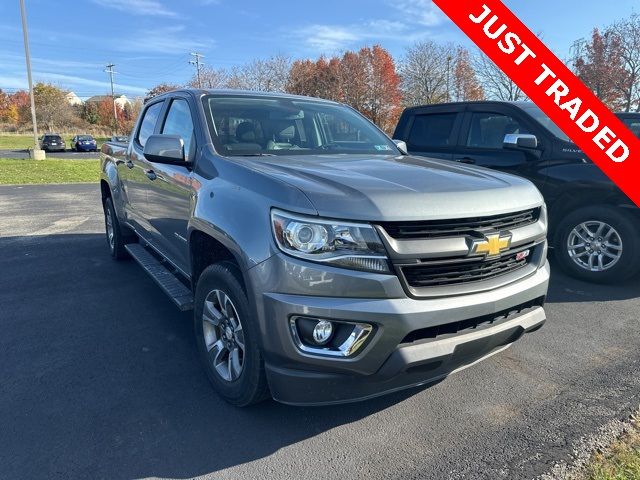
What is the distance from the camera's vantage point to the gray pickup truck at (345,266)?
217 cm

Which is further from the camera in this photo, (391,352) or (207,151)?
(207,151)

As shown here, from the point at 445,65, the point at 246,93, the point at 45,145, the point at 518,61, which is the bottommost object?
the point at 45,145

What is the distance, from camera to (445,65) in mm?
43812

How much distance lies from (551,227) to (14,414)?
531 cm

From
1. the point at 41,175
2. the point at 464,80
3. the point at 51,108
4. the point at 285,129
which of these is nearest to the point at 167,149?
the point at 285,129

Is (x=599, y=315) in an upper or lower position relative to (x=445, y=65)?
lower

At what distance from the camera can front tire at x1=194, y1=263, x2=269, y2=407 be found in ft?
8.05

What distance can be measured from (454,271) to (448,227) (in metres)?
0.23

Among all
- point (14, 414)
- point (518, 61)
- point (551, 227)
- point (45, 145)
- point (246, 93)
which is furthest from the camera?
A: point (45, 145)

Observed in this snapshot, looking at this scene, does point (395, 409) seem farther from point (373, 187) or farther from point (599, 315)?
point (599, 315)

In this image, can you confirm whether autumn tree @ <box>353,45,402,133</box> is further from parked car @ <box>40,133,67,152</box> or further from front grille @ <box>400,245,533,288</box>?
front grille @ <box>400,245,533,288</box>

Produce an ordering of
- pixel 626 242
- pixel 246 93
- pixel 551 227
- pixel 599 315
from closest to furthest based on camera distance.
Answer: pixel 246 93
pixel 599 315
pixel 626 242
pixel 551 227

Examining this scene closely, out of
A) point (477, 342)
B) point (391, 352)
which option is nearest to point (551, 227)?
point (477, 342)

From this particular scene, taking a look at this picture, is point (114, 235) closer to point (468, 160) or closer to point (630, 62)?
point (468, 160)
